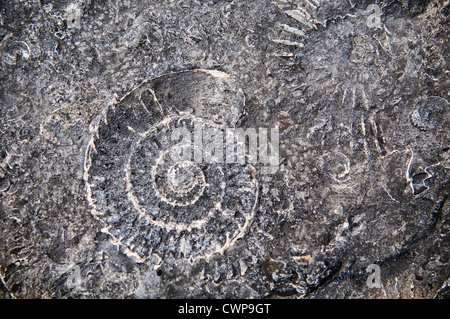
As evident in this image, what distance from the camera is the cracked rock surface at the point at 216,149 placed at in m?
1.40

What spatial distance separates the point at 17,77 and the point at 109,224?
23.2 inches

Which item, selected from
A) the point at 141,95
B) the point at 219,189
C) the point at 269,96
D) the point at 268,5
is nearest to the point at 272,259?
the point at 219,189

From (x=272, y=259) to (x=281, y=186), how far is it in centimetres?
25

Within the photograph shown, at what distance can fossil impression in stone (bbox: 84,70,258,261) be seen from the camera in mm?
1393

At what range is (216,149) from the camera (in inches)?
55.3

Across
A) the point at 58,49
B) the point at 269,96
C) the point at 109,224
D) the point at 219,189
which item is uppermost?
the point at 58,49

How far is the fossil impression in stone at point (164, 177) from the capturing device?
54.8 inches

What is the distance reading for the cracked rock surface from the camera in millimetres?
1397

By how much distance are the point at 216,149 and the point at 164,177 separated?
20cm

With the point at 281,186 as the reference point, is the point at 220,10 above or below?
above

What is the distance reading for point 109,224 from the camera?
1403 mm

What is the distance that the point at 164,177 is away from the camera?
4.56 feet

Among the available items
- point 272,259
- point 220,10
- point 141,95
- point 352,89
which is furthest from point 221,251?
point 220,10

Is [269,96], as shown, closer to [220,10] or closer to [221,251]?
[220,10]
